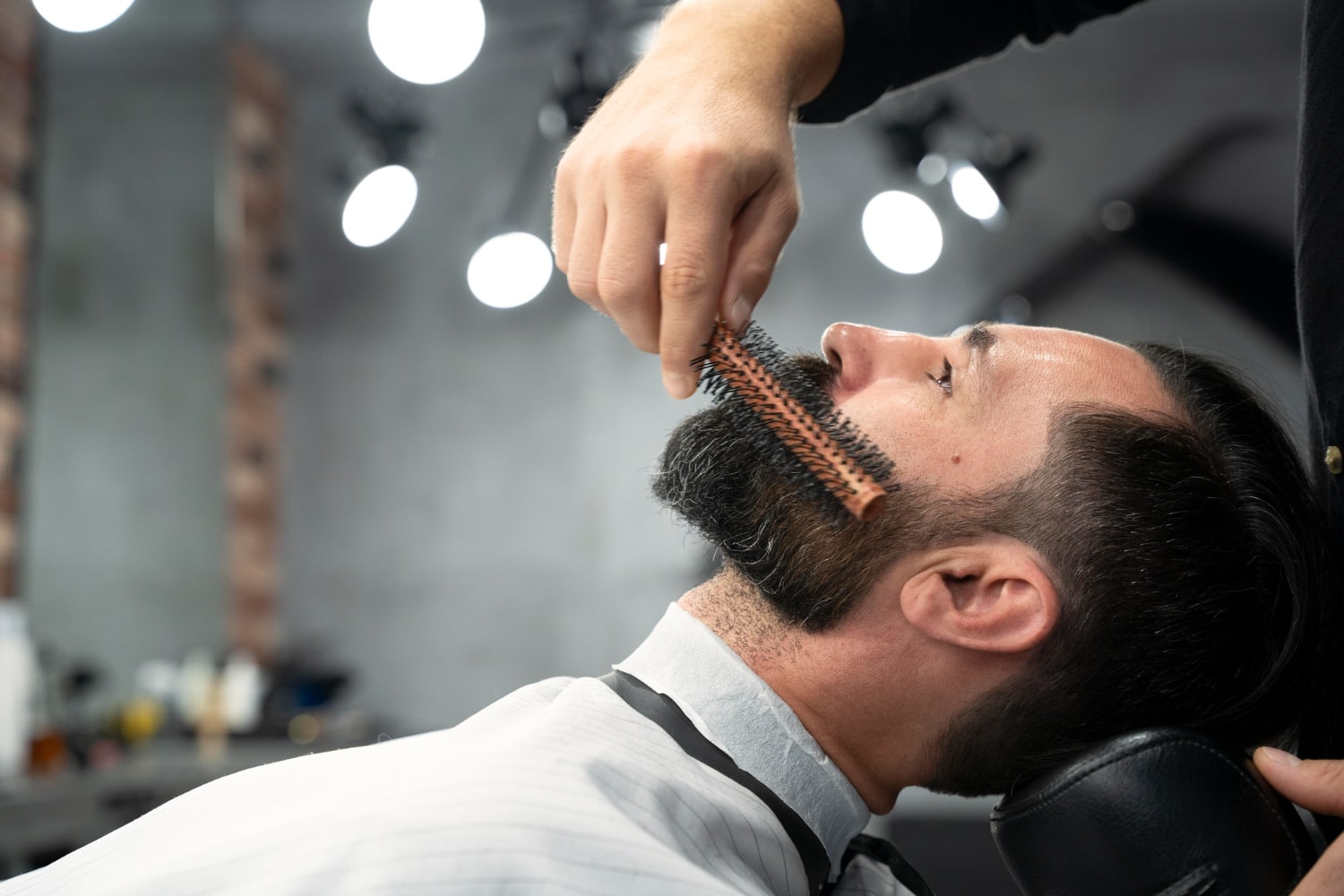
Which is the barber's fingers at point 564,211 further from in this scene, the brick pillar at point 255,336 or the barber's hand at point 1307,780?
the brick pillar at point 255,336

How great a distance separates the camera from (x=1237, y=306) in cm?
480

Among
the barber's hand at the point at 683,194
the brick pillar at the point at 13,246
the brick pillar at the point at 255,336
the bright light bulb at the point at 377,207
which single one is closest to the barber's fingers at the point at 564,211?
the barber's hand at the point at 683,194

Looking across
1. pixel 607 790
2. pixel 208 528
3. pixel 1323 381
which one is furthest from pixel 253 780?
pixel 208 528

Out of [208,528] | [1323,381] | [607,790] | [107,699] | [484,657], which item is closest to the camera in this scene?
[607,790]

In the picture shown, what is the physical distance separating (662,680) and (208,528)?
3840mm

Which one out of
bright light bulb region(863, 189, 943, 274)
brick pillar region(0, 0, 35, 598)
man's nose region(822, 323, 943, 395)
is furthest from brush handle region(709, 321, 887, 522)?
brick pillar region(0, 0, 35, 598)

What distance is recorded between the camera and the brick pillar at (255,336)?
493 centimetres

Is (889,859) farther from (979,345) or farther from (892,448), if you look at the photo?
(979,345)

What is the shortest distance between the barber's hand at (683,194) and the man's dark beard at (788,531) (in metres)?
0.24

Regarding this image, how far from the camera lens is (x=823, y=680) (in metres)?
1.28

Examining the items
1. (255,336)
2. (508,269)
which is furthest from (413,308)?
(508,269)

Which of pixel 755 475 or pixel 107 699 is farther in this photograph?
pixel 107 699

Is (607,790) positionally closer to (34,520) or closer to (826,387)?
(826,387)

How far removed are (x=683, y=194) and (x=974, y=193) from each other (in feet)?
10.2
